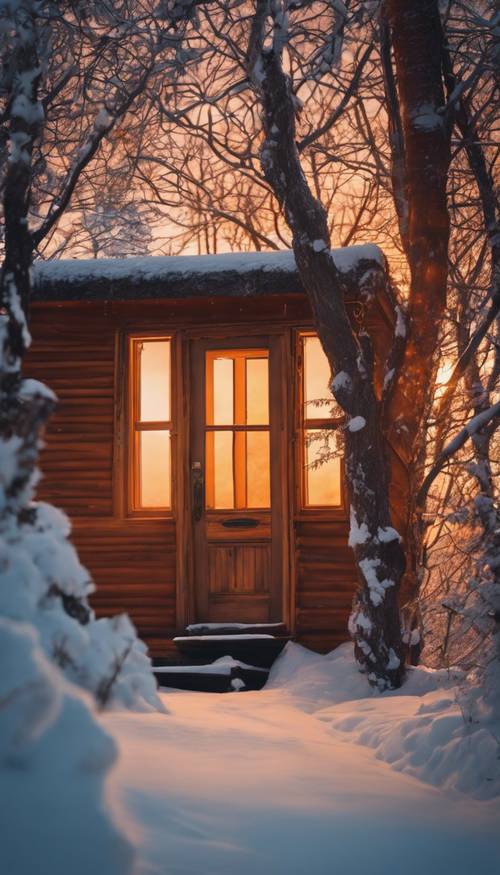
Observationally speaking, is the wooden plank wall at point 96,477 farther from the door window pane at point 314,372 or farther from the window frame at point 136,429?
the door window pane at point 314,372

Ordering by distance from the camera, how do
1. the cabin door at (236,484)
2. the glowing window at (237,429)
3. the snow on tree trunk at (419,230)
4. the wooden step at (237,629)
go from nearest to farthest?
the snow on tree trunk at (419,230)
the wooden step at (237,629)
the cabin door at (236,484)
the glowing window at (237,429)

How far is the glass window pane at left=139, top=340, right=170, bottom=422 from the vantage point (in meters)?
8.18

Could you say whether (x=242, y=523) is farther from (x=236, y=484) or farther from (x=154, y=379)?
(x=154, y=379)

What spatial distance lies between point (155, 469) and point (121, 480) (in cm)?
45

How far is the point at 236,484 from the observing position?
8.17 meters

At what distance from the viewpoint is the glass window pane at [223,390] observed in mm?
8250

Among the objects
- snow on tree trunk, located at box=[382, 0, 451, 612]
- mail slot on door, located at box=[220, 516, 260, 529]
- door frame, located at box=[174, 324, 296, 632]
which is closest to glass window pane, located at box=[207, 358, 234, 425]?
door frame, located at box=[174, 324, 296, 632]

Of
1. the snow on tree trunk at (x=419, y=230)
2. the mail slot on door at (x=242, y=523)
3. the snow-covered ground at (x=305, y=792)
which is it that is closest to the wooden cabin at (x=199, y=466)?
the mail slot on door at (x=242, y=523)

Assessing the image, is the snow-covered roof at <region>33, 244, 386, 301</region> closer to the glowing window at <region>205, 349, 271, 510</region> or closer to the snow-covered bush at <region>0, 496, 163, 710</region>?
the glowing window at <region>205, 349, 271, 510</region>

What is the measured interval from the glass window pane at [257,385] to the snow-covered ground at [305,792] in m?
3.34

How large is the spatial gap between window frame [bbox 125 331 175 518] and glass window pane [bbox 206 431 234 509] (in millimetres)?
346

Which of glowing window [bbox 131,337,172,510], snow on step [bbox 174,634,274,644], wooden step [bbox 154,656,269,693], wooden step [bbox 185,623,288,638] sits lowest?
wooden step [bbox 154,656,269,693]

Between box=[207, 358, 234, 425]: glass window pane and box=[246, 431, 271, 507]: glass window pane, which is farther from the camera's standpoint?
box=[207, 358, 234, 425]: glass window pane

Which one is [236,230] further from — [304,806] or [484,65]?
[304,806]
